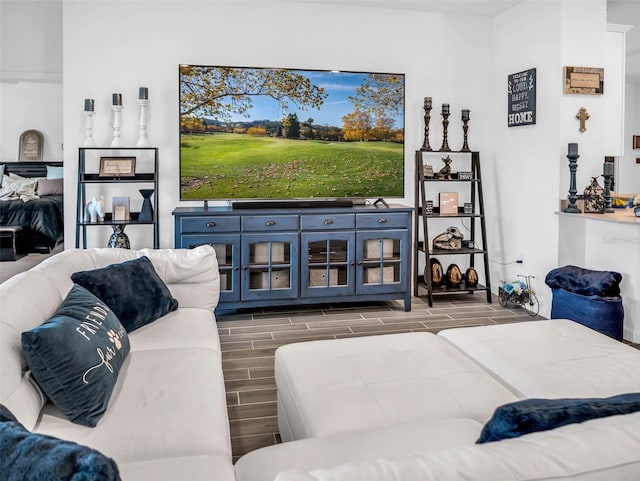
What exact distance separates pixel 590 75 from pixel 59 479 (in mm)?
4618

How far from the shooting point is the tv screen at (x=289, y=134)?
4766 mm

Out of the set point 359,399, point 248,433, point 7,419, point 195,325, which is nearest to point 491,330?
point 359,399

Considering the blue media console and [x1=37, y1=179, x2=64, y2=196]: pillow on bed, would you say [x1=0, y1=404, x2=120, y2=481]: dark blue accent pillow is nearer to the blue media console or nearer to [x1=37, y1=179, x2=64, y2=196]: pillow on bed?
the blue media console

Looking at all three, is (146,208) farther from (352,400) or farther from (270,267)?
(352,400)

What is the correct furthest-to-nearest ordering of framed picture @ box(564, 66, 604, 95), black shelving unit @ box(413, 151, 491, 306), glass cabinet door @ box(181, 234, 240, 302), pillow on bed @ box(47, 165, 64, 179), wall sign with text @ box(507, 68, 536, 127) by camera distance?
pillow on bed @ box(47, 165, 64, 179) → black shelving unit @ box(413, 151, 491, 306) → wall sign with text @ box(507, 68, 536, 127) → glass cabinet door @ box(181, 234, 240, 302) → framed picture @ box(564, 66, 604, 95)

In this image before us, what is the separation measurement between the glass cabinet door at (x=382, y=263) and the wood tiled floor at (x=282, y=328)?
22 cm

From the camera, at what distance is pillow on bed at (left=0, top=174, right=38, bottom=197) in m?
7.29

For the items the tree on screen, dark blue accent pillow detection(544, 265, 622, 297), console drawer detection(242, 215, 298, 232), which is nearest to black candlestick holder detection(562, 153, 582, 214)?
dark blue accent pillow detection(544, 265, 622, 297)

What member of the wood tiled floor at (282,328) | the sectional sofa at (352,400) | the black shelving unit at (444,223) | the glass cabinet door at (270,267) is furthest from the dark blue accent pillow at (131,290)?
the black shelving unit at (444,223)

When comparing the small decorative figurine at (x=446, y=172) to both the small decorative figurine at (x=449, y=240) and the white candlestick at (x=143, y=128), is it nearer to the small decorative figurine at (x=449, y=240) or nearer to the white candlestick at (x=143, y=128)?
the small decorative figurine at (x=449, y=240)

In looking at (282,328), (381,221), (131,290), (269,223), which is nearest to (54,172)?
(269,223)

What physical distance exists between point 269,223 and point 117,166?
52.3 inches

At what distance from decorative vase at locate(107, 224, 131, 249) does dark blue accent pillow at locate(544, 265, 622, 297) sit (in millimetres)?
3255

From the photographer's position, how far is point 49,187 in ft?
24.3
